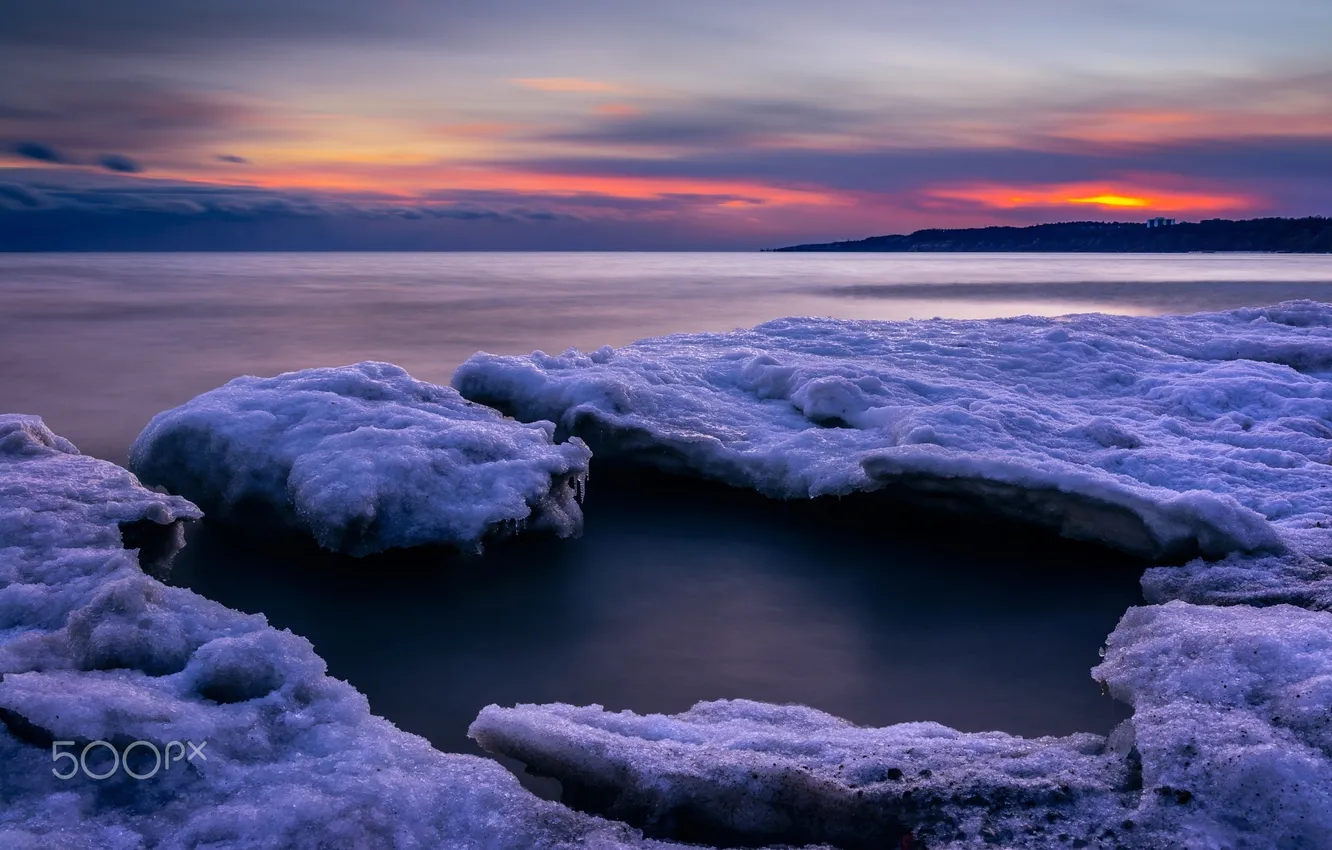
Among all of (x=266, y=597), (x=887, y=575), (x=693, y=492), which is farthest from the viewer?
(x=693, y=492)

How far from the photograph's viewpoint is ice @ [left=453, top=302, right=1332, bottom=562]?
5.28 m

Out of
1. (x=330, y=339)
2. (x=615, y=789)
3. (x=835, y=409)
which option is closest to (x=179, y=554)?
(x=615, y=789)

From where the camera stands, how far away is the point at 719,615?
190 inches

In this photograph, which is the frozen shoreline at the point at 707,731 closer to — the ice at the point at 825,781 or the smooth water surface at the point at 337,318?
the ice at the point at 825,781

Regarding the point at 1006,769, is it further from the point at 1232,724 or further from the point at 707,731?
the point at 707,731

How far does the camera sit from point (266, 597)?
4801 millimetres

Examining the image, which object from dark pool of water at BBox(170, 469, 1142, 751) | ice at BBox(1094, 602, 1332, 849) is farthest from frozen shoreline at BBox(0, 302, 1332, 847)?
dark pool of water at BBox(170, 469, 1142, 751)

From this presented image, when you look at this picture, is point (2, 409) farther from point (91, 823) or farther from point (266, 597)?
point (91, 823)

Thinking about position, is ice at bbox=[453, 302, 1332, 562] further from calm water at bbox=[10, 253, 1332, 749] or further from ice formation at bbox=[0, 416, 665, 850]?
ice formation at bbox=[0, 416, 665, 850]

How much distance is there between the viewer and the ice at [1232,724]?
8.13 feet

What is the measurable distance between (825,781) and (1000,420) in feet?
15.2

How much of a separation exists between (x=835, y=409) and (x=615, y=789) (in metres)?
4.67

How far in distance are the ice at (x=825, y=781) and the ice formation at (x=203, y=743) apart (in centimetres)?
19

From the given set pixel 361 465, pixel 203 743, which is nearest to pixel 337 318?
pixel 361 465
